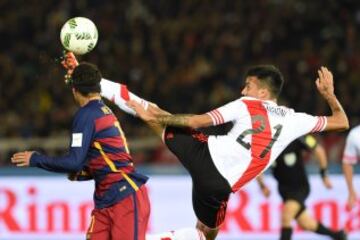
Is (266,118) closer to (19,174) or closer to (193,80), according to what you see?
(19,174)

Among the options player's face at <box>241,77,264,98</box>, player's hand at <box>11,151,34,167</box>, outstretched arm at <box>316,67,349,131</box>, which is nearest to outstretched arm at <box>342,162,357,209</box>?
outstretched arm at <box>316,67,349,131</box>

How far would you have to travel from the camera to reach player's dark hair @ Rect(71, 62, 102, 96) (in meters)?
6.94

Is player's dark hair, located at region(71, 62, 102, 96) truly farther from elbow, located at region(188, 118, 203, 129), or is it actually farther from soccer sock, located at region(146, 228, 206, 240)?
soccer sock, located at region(146, 228, 206, 240)

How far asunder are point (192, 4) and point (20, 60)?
287cm

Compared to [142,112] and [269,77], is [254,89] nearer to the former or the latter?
[269,77]

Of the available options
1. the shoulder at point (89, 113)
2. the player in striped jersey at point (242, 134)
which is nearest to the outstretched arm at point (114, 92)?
the player in striped jersey at point (242, 134)

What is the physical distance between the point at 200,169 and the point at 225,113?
531 mm

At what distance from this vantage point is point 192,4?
611 inches

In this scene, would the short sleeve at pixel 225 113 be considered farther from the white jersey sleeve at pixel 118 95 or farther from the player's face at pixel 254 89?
the white jersey sleeve at pixel 118 95

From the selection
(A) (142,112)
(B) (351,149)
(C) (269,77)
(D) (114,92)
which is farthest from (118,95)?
(B) (351,149)

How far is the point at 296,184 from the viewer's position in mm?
10391

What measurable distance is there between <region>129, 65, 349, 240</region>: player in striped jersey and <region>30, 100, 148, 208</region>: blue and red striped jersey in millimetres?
490

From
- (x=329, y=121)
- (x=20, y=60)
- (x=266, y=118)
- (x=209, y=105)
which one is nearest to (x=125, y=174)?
(x=266, y=118)

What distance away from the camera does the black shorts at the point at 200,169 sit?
7.62 metres
